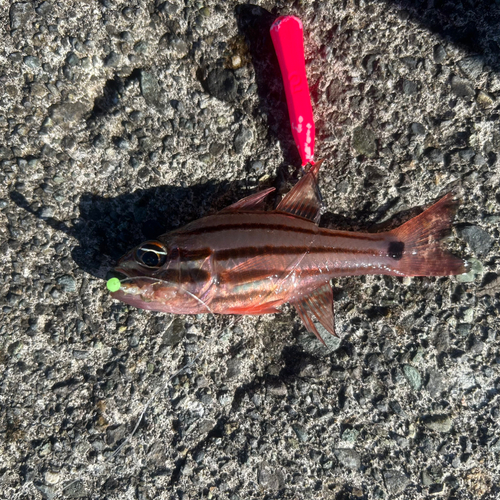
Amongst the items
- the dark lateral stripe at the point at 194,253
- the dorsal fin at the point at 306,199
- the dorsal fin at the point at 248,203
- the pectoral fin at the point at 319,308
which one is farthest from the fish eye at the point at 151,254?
the pectoral fin at the point at 319,308

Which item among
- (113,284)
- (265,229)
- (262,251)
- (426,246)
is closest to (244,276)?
(262,251)

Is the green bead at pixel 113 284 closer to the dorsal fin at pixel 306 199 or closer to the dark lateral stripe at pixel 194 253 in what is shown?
the dark lateral stripe at pixel 194 253

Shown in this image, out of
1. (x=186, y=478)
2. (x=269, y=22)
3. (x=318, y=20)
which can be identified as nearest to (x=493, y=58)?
(x=318, y=20)

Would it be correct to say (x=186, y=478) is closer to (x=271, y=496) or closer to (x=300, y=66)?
(x=271, y=496)

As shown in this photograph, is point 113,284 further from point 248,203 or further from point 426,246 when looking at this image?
point 426,246

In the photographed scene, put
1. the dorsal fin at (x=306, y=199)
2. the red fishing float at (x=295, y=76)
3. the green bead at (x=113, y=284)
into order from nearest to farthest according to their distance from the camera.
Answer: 1. the green bead at (x=113, y=284)
2. the red fishing float at (x=295, y=76)
3. the dorsal fin at (x=306, y=199)
